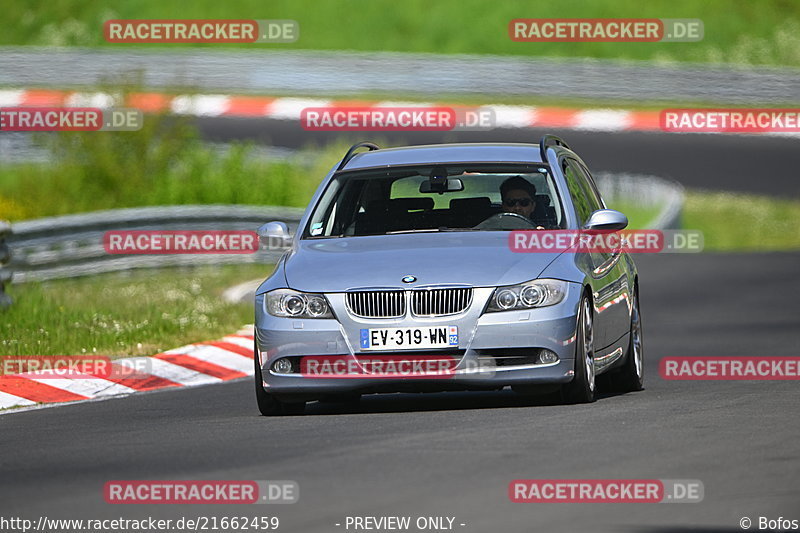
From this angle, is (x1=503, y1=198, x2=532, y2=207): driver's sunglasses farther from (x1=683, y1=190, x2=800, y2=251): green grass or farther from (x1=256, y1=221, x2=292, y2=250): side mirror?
(x1=683, y1=190, x2=800, y2=251): green grass

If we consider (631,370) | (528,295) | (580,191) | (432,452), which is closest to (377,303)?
(528,295)

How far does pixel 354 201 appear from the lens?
1216cm

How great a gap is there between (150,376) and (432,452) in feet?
18.8

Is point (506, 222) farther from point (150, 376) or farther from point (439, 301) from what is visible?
point (150, 376)

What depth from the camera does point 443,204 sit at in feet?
39.1

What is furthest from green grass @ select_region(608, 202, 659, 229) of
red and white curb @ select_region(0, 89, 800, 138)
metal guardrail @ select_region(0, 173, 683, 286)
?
red and white curb @ select_region(0, 89, 800, 138)

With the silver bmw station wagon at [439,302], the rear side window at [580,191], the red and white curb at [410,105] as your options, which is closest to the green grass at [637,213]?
the red and white curb at [410,105]

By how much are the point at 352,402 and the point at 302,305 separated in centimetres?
116

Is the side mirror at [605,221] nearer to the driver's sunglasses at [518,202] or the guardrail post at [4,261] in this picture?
the driver's sunglasses at [518,202]

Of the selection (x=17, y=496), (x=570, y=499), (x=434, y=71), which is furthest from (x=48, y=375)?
(x=434, y=71)

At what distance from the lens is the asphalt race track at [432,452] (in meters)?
7.12

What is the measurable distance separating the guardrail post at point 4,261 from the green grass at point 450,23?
29.0 m

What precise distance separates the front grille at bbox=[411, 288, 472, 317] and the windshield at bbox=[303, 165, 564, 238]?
1.07 metres

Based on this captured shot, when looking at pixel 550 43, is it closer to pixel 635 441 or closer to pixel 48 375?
pixel 48 375
